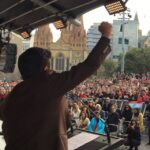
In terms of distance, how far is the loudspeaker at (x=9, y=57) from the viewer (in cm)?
767

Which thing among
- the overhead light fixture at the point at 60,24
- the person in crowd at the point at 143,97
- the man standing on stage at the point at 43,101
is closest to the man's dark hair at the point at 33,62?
the man standing on stage at the point at 43,101

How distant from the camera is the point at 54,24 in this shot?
7.36 metres

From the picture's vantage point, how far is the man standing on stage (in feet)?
7.14

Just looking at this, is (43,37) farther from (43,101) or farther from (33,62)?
(43,101)

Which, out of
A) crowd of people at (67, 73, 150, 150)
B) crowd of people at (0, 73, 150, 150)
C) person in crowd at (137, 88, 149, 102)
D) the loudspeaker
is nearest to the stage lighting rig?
the loudspeaker

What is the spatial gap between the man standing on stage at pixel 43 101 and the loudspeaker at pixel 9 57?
17.8 feet

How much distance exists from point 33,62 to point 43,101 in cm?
24

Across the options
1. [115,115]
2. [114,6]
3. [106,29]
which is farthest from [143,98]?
[106,29]

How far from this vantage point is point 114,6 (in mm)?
5824

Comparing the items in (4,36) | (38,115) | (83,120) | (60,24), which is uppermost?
(60,24)

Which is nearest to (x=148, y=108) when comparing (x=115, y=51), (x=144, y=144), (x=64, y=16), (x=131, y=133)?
(x=144, y=144)

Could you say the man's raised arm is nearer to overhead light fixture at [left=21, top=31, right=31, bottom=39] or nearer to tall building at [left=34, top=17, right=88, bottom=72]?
overhead light fixture at [left=21, top=31, right=31, bottom=39]

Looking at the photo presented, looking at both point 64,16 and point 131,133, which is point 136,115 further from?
point 64,16

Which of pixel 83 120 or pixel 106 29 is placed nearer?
pixel 106 29
